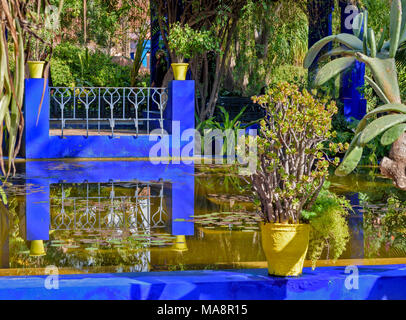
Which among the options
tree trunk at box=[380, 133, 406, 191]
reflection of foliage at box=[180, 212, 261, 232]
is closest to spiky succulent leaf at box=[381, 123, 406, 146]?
tree trunk at box=[380, 133, 406, 191]

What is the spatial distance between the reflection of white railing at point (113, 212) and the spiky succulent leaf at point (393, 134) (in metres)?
2.68

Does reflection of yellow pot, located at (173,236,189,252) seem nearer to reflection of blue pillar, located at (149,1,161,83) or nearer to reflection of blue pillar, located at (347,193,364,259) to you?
reflection of blue pillar, located at (347,193,364,259)

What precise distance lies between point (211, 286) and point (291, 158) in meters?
1.00

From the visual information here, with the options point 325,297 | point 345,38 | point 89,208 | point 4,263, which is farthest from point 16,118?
point 89,208

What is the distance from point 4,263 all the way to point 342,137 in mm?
8353

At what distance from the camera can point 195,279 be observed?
4219 millimetres

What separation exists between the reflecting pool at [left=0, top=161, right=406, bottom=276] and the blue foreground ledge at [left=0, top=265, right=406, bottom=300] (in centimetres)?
63

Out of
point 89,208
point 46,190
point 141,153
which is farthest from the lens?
point 141,153

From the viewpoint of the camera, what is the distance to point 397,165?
4453 mm

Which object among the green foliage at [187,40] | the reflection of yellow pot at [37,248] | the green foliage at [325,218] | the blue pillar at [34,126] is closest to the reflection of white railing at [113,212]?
the reflection of yellow pot at [37,248]

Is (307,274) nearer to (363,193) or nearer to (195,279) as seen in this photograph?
(195,279)

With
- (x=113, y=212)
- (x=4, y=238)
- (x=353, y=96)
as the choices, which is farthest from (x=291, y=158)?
(x=353, y=96)

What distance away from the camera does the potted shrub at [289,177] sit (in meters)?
4.29

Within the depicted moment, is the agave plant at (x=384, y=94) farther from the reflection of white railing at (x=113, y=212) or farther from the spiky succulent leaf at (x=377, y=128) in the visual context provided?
the reflection of white railing at (x=113, y=212)
